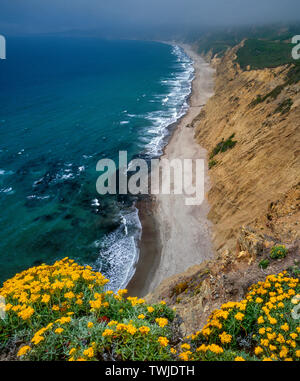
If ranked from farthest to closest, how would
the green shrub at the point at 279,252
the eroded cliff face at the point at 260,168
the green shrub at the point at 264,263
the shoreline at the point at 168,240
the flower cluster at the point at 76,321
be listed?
the shoreline at the point at 168,240, the eroded cliff face at the point at 260,168, the green shrub at the point at 279,252, the green shrub at the point at 264,263, the flower cluster at the point at 76,321

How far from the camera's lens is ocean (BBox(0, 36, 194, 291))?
29.0 metres

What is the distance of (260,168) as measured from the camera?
27.2 metres

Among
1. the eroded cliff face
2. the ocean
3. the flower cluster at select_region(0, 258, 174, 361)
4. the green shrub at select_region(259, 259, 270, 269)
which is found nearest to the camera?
the flower cluster at select_region(0, 258, 174, 361)

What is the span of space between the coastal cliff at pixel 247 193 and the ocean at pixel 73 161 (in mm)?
10667

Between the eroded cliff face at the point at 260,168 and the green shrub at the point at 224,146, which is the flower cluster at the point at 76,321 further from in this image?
the green shrub at the point at 224,146

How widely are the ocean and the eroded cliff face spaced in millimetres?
11313

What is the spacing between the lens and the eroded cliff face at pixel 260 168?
19.1 m

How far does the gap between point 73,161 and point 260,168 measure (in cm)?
3335

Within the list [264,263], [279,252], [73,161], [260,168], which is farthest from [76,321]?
[73,161]

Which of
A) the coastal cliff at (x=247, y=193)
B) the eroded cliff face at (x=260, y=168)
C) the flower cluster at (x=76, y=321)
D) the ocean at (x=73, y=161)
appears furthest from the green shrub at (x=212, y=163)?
the flower cluster at (x=76, y=321)

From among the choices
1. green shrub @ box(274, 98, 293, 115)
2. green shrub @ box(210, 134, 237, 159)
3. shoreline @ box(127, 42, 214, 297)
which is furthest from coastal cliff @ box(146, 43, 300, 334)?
shoreline @ box(127, 42, 214, 297)

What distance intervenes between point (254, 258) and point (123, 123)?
56744mm

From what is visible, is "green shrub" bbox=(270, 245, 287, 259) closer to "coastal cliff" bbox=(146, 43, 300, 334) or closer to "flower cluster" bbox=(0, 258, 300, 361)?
"coastal cliff" bbox=(146, 43, 300, 334)

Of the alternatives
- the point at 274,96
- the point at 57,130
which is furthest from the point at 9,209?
the point at 274,96
